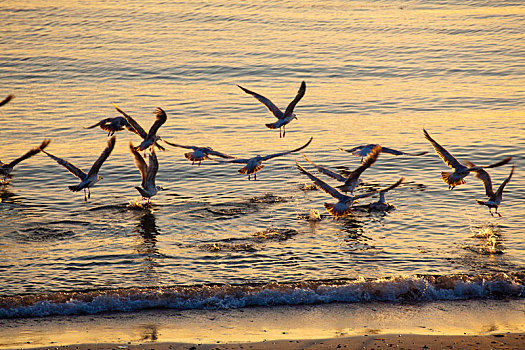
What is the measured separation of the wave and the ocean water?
35mm

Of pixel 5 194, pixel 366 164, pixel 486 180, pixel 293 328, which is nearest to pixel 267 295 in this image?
pixel 293 328

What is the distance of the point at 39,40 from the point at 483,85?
21099mm

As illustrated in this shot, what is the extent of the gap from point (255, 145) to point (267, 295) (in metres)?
10.3

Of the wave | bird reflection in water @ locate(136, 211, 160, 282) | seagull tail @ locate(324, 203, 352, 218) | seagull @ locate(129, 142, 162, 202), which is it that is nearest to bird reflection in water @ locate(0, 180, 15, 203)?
seagull @ locate(129, 142, 162, 202)

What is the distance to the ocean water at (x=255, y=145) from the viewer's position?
12.4 meters

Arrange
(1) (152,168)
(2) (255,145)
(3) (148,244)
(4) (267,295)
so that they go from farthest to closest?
(2) (255,145), (1) (152,168), (3) (148,244), (4) (267,295)

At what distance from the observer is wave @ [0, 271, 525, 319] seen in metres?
11.2

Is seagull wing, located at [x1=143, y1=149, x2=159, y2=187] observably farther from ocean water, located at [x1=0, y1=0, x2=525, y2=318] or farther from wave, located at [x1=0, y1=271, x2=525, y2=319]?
wave, located at [x1=0, y1=271, x2=525, y2=319]

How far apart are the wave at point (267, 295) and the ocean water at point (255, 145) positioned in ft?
0.11

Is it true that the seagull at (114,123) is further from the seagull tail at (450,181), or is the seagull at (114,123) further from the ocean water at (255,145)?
the seagull tail at (450,181)

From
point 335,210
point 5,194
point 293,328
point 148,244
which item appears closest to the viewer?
point 293,328

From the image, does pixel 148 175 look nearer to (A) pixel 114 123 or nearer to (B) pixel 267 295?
(A) pixel 114 123

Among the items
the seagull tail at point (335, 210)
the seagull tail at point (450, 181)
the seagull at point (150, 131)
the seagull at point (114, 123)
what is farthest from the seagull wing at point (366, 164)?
the seagull at point (114, 123)

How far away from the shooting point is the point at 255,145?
2141 centimetres
